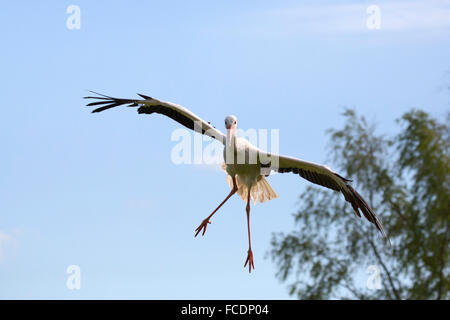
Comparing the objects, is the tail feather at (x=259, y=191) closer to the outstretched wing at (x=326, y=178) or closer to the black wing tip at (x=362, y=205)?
the outstretched wing at (x=326, y=178)

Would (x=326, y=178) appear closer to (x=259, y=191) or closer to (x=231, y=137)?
(x=259, y=191)

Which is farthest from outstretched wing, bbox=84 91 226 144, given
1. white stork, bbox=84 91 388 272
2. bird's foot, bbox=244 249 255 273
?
bird's foot, bbox=244 249 255 273

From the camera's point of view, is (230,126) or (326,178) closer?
(230,126)

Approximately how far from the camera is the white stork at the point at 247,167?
704cm

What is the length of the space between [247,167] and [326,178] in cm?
94

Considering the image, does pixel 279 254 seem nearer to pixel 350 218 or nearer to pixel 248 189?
pixel 350 218

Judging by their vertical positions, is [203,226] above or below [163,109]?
below

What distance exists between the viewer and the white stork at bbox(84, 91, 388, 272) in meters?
7.04

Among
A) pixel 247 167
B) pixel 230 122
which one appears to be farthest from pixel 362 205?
pixel 230 122

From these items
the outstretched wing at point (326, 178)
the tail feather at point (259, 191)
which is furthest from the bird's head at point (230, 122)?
the tail feather at point (259, 191)

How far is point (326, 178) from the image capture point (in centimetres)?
746
